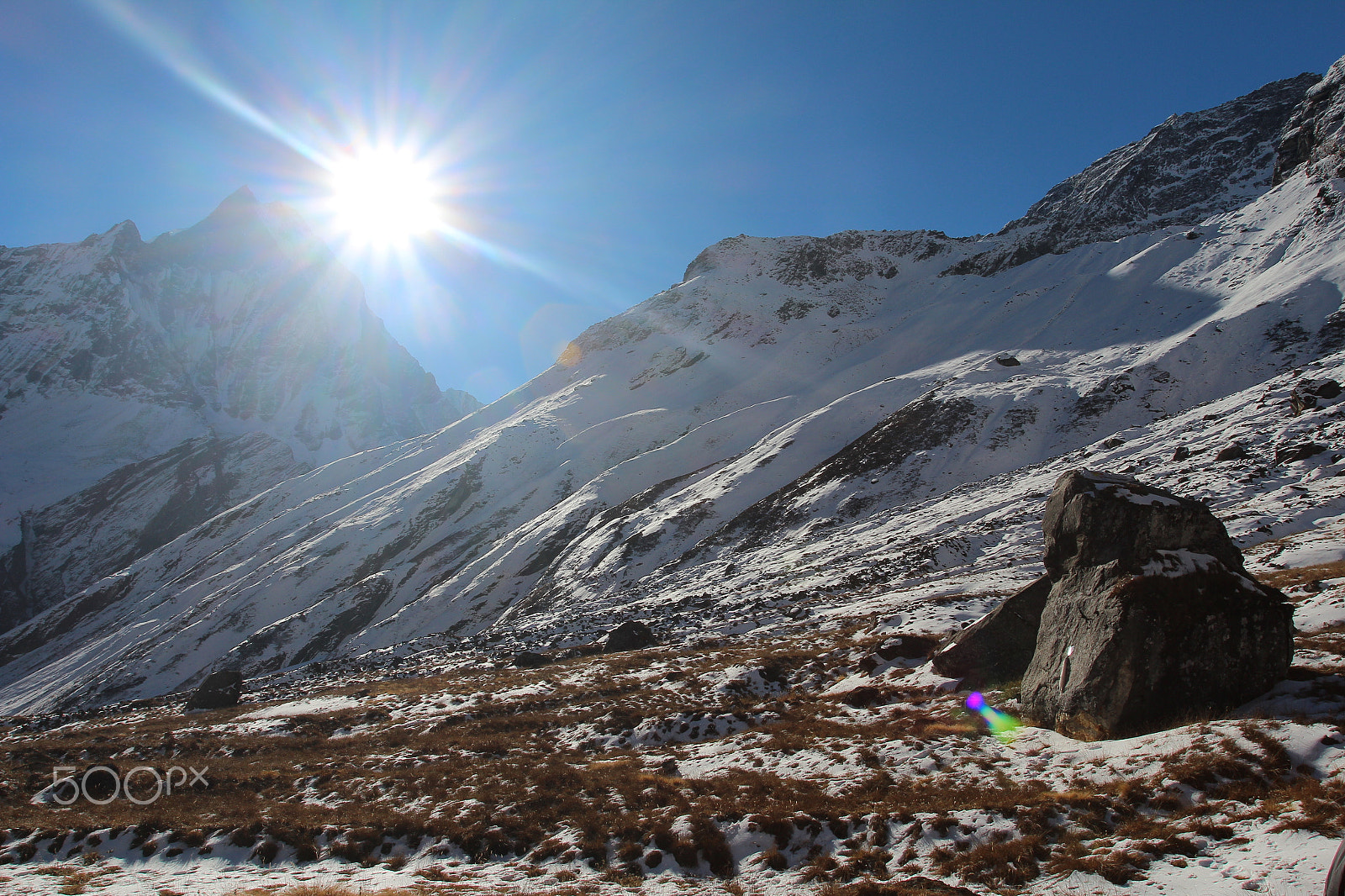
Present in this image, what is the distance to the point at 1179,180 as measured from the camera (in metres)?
122

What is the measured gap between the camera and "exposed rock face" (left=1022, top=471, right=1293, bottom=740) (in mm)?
10859

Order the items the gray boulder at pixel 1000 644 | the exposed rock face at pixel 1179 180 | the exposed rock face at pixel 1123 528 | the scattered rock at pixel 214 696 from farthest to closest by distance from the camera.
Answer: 1. the exposed rock face at pixel 1179 180
2. the scattered rock at pixel 214 696
3. the gray boulder at pixel 1000 644
4. the exposed rock face at pixel 1123 528

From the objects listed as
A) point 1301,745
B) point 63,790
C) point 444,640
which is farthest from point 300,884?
point 444,640

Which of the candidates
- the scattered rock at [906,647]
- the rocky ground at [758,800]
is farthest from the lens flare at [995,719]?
the scattered rock at [906,647]

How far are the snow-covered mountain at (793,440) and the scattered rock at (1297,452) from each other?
4.08 m

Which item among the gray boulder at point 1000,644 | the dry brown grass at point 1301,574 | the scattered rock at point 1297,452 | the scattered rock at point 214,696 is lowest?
the dry brown grass at point 1301,574

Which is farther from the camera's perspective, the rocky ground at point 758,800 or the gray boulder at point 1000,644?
the gray boulder at point 1000,644

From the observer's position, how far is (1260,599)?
11047 mm

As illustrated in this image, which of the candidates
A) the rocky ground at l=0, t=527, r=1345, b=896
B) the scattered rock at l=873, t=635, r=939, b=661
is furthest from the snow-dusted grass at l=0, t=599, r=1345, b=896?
the scattered rock at l=873, t=635, r=939, b=661

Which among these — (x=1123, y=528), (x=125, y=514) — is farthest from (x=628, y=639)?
(x=125, y=514)

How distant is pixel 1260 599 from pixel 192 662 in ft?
306

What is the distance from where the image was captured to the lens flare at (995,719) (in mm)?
13227

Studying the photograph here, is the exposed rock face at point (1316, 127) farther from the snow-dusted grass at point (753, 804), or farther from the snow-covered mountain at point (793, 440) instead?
the snow-dusted grass at point (753, 804)

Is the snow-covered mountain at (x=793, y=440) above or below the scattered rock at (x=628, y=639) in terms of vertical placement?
above
